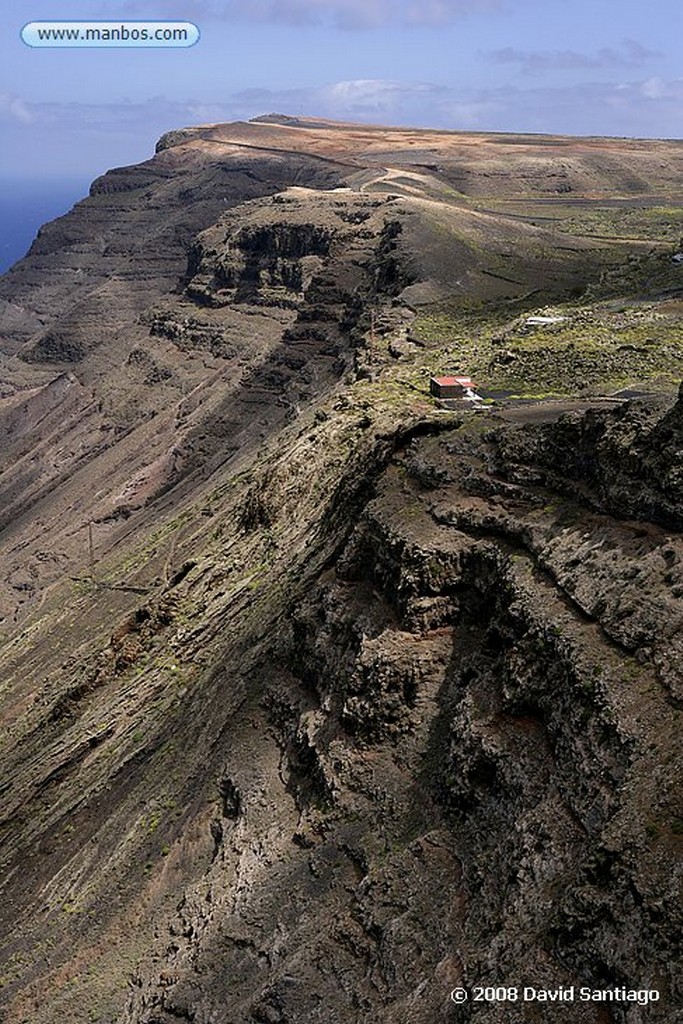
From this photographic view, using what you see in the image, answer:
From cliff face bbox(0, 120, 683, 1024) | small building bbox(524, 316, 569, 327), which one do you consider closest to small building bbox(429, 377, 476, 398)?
cliff face bbox(0, 120, 683, 1024)

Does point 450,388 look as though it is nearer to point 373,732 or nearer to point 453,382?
point 453,382

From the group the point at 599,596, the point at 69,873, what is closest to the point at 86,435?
the point at 69,873

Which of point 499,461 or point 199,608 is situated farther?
point 199,608

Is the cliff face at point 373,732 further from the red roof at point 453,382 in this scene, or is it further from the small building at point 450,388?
the red roof at point 453,382

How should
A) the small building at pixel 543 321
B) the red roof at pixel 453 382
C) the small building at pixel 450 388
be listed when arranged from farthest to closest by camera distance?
1. the small building at pixel 543 321
2. the red roof at pixel 453 382
3. the small building at pixel 450 388

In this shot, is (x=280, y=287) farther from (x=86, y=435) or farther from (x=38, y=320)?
(x=38, y=320)

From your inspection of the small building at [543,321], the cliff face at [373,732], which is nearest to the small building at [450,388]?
the cliff face at [373,732]

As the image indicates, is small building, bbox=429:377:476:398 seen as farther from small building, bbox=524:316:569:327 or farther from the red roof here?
small building, bbox=524:316:569:327

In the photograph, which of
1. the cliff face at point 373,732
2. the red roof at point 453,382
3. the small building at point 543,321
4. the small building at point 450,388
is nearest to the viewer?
the cliff face at point 373,732
